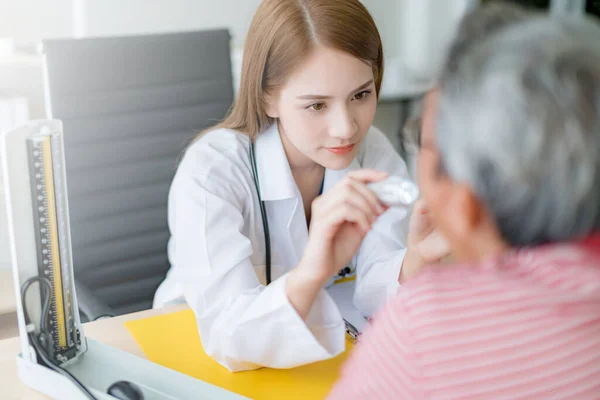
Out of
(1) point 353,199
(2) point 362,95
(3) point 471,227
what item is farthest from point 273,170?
(3) point 471,227

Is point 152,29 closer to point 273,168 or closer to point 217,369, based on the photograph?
point 273,168

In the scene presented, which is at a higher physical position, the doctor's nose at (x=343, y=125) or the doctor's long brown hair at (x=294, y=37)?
the doctor's long brown hair at (x=294, y=37)

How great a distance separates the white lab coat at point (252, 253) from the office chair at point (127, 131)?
0.22 meters

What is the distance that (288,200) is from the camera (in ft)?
4.62

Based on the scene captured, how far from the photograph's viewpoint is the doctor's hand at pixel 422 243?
116cm

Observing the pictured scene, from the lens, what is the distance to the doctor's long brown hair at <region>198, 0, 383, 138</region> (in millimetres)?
1238

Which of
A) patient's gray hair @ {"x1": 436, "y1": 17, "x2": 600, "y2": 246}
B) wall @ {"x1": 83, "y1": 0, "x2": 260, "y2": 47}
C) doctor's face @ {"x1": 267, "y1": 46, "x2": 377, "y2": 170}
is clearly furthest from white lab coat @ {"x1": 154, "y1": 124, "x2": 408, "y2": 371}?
Answer: wall @ {"x1": 83, "y1": 0, "x2": 260, "y2": 47}

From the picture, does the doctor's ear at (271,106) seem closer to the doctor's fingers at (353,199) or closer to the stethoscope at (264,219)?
the stethoscope at (264,219)

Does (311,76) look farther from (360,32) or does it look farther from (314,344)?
(314,344)

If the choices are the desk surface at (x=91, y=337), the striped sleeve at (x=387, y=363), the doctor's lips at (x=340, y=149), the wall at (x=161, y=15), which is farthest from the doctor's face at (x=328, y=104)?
the wall at (x=161, y=15)

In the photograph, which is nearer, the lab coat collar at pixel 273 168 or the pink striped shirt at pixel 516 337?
the pink striped shirt at pixel 516 337

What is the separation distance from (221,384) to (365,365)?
48 cm

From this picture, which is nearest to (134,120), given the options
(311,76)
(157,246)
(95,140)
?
(95,140)

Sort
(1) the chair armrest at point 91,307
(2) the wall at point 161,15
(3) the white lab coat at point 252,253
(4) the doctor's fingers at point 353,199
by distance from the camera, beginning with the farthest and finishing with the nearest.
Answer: (2) the wall at point 161,15
(1) the chair armrest at point 91,307
(3) the white lab coat at point 252,253
(4) the doctor's fingers at point 353,199
